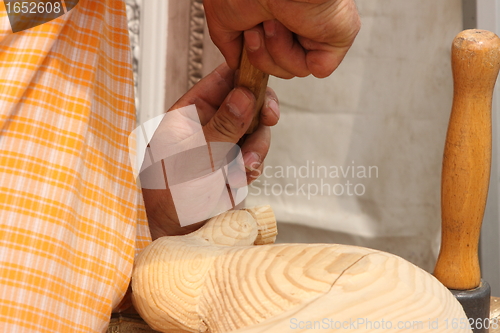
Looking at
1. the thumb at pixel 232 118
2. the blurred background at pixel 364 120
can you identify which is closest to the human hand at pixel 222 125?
the thumb at pixel 232 118

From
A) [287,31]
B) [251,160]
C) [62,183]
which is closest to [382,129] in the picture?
[251,160]

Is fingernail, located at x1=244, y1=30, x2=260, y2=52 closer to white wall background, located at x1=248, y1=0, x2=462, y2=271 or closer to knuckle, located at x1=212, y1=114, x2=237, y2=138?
knuckle, located at x1=212, y1=114, x2=237, y2=138

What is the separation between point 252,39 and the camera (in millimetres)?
329

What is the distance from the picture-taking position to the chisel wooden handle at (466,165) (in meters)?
0.39

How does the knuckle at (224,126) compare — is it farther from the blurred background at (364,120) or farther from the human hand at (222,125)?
the blurred background at (364,120)

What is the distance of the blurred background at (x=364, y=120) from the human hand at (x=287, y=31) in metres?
0.45

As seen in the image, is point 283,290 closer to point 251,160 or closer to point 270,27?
point 270,27

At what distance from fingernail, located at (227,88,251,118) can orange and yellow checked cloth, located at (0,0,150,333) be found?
0.35ft

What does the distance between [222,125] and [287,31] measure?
14 centimetres

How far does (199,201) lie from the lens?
49 centimetres

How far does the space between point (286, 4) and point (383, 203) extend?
0.59 m

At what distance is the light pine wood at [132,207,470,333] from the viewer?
0.19 m

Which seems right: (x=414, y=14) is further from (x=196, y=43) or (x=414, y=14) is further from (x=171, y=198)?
(x=171, y=198)

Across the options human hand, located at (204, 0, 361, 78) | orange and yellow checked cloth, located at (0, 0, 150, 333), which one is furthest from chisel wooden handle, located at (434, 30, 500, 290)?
orange and yellow checked cloth, located at (0, 0, 150, 333)
